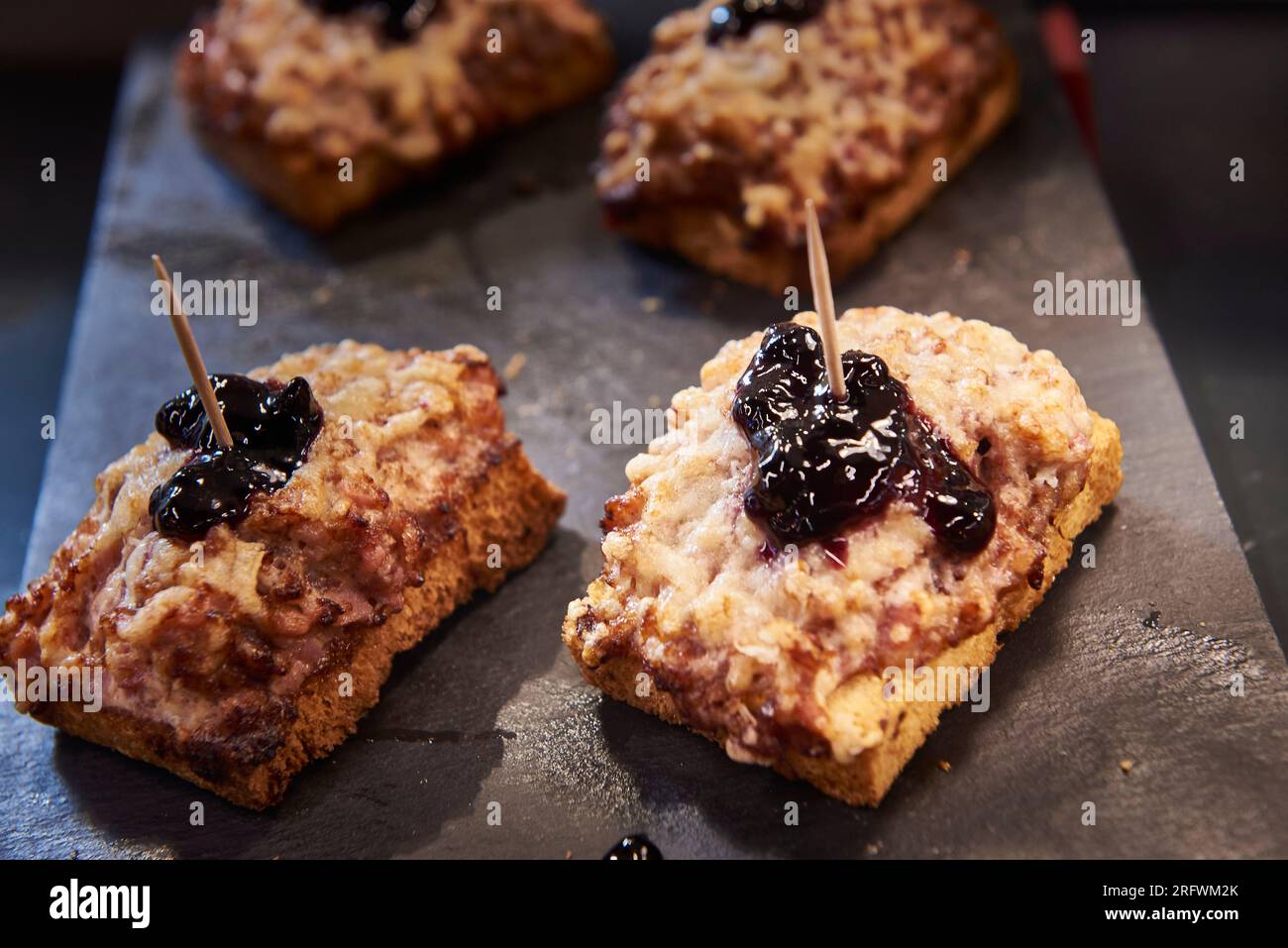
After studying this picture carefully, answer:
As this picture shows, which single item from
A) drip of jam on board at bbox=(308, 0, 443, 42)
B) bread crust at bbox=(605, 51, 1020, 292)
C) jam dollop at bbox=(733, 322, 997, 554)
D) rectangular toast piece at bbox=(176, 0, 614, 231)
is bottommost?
jam dollop at bbox=(733, 322, 997, 554)

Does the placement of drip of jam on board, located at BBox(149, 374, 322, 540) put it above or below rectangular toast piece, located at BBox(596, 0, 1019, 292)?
below

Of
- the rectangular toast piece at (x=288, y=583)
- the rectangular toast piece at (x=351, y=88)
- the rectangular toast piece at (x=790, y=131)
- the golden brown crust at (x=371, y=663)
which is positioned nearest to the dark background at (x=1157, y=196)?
the rectangular toast piece at (x=790, y=131)

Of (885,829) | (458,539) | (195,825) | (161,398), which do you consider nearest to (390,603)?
(458,539)

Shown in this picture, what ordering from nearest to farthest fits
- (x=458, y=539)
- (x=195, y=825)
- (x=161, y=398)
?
(x=195, y=825)
(x=458, y=539)
(x=161, y=398)

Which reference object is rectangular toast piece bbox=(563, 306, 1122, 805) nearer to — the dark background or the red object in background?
the dark background

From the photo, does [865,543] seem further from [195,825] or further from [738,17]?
[738,17]

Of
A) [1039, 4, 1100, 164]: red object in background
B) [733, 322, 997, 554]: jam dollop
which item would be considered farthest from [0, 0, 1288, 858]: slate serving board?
[733, 322, 997, 554]: jam dollop
